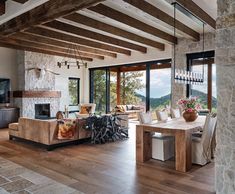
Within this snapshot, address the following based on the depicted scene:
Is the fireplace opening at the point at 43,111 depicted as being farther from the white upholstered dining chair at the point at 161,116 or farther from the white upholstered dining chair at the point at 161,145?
the white upholstered dining chair at the point at 161,145

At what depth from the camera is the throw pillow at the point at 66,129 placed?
5359 mm

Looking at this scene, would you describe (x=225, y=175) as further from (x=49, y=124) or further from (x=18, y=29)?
(x=18, y=29)

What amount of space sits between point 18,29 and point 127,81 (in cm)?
757

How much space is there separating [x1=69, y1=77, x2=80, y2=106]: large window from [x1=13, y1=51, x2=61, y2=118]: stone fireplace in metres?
1.12

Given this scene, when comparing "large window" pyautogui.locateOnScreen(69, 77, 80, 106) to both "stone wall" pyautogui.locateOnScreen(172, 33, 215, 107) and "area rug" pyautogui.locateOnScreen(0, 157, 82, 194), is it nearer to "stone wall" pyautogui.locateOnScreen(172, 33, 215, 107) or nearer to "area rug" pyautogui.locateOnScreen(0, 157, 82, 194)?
"stone wall" pyautogui.locateOnScreen(172, 33, 215, 107)

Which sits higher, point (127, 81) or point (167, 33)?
point (167, 33)

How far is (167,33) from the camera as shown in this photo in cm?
721

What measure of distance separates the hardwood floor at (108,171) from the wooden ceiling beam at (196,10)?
10.2 feet

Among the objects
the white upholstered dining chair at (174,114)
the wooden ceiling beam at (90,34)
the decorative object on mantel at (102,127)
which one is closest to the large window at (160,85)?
the wooden ceiling beam at (90,34)

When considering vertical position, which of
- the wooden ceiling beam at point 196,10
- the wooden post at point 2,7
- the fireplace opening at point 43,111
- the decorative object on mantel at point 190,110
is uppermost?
the wooden post at point 2,7

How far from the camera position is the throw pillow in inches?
211

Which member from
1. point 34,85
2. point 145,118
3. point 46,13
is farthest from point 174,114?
point 34,85

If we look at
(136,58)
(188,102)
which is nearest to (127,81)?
(136,58)

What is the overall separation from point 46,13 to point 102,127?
320 cm
